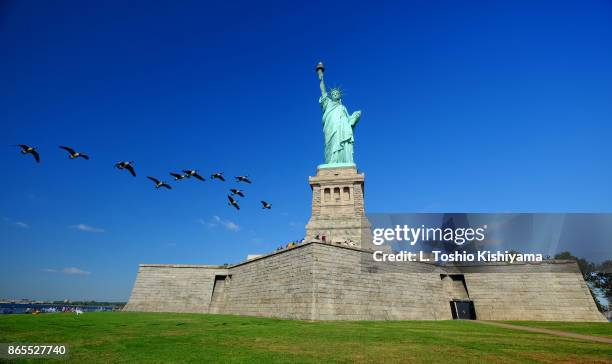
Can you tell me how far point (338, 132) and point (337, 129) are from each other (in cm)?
47

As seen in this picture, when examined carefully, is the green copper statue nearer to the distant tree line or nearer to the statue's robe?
the statue's robe

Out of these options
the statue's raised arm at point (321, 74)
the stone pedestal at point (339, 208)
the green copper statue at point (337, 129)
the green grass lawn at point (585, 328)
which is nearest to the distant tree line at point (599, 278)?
the green grass lawn at point (585, 328)

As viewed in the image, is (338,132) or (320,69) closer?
(338,132)

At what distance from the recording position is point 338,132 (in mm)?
43125

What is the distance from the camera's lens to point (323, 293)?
2042 cm

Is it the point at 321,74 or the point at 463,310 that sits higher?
the point at 321,74

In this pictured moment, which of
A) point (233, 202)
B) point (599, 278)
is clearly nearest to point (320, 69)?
point (233, 202)

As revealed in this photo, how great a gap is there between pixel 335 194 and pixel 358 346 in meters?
29.6

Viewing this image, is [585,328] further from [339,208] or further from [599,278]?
[599,278]

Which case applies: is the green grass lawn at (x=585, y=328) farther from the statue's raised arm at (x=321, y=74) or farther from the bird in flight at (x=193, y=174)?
the statue's raised arm at (x=321, y=74)

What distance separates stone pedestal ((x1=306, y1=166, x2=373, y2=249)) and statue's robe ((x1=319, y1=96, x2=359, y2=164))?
2.78 m

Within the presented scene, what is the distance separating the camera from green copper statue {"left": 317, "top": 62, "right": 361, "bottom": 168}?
4228 centimetres

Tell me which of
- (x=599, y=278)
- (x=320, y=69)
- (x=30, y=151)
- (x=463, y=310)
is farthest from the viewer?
(x=320, y=69)

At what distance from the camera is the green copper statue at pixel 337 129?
139ft
